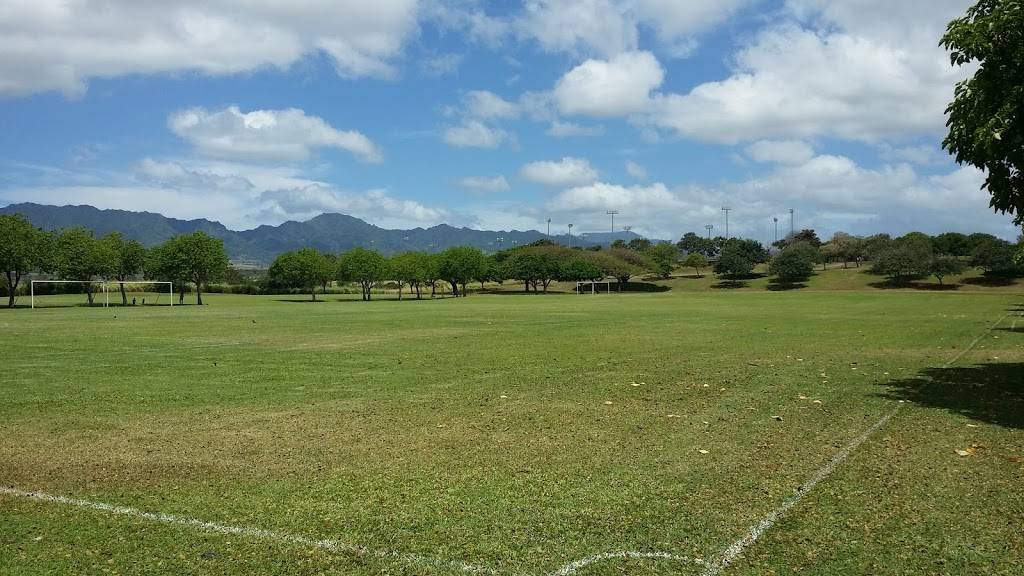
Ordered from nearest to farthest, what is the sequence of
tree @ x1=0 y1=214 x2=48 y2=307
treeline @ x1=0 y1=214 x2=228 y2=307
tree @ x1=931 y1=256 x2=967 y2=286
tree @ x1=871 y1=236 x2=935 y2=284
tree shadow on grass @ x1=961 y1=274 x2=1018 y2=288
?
tree @ x1=0 y1=214 x2=48 y2=307
treeline @ x1=0 y1=214 x2=228 y2=307
tree shadow on grass @ x1=961 y1=274 x2=1018 y2=288
tree @ x1=931 y1=256 x2=967 y2=286
tree @ x1=871 y1=236 x2=935 y2=284

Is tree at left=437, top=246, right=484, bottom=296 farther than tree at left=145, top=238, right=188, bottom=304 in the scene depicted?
Yes

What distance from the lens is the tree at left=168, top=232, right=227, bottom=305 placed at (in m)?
83.8

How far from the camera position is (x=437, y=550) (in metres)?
5.77

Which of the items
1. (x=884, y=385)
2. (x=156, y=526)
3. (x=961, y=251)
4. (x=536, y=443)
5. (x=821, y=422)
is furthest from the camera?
(x=961, y=251)

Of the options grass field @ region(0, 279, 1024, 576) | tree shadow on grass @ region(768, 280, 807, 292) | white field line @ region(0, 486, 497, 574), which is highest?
white field line @ region(0, 486, 497, 574)

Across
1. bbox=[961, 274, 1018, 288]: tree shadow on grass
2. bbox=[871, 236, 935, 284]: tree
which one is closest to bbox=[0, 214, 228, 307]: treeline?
bbox=[871, 236, 935, 284]: tree

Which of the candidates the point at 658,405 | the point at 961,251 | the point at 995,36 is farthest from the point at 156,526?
the point at 961,251

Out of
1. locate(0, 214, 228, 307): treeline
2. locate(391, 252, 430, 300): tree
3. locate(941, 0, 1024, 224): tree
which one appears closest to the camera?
locate(941, 0, 1024, 224): tree

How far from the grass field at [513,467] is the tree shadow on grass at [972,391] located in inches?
3.5

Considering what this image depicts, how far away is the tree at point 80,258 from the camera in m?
78.7

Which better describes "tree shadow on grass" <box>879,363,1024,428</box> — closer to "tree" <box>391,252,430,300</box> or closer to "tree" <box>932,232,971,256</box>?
"tree" <box>391,252,430,300</box>

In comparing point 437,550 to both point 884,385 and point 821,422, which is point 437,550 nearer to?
point 821,422

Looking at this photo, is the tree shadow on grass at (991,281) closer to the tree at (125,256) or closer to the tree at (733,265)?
the tree at (733,265)

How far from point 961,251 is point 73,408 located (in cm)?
15652
